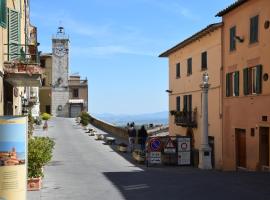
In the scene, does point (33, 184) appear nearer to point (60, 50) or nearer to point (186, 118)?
point (186, 118)

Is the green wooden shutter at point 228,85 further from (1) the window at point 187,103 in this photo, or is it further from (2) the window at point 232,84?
(1) the window at point 187,103

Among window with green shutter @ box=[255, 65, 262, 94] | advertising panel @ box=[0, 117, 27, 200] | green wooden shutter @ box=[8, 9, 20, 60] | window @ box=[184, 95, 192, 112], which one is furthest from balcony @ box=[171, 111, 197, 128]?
advertising panel @ box=[0, 117, 27, 200]

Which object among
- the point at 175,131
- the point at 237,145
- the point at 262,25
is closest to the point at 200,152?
the point at 237,145

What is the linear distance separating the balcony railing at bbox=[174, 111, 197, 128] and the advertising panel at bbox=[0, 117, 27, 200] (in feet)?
93.8

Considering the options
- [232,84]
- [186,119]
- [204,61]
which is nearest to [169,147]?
[232,84]

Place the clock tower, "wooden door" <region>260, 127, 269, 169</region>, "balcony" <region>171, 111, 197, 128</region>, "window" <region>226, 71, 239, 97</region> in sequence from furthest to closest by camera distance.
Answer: the clock tower → "balcony" <region>171, 111, 197, 128</region> → "window" <region>226, 71, 239, 97</region> → "wooden door" <region>260, 127, 269, 169</region>

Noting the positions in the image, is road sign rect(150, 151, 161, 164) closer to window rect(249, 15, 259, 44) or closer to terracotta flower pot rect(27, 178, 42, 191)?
window rect(249, 15, 259, 44)

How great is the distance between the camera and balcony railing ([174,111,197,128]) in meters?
39.2

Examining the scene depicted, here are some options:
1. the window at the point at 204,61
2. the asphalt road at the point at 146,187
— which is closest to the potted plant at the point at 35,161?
the asphalt road at the point at 146,187

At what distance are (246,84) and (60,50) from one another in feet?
249

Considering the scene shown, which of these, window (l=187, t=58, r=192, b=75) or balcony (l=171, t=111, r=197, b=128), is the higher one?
window (l=187, t=58, r=192, b=75)

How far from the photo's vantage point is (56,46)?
4006 inches

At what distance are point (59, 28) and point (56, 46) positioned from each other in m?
4.02

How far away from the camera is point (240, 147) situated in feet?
97.9
